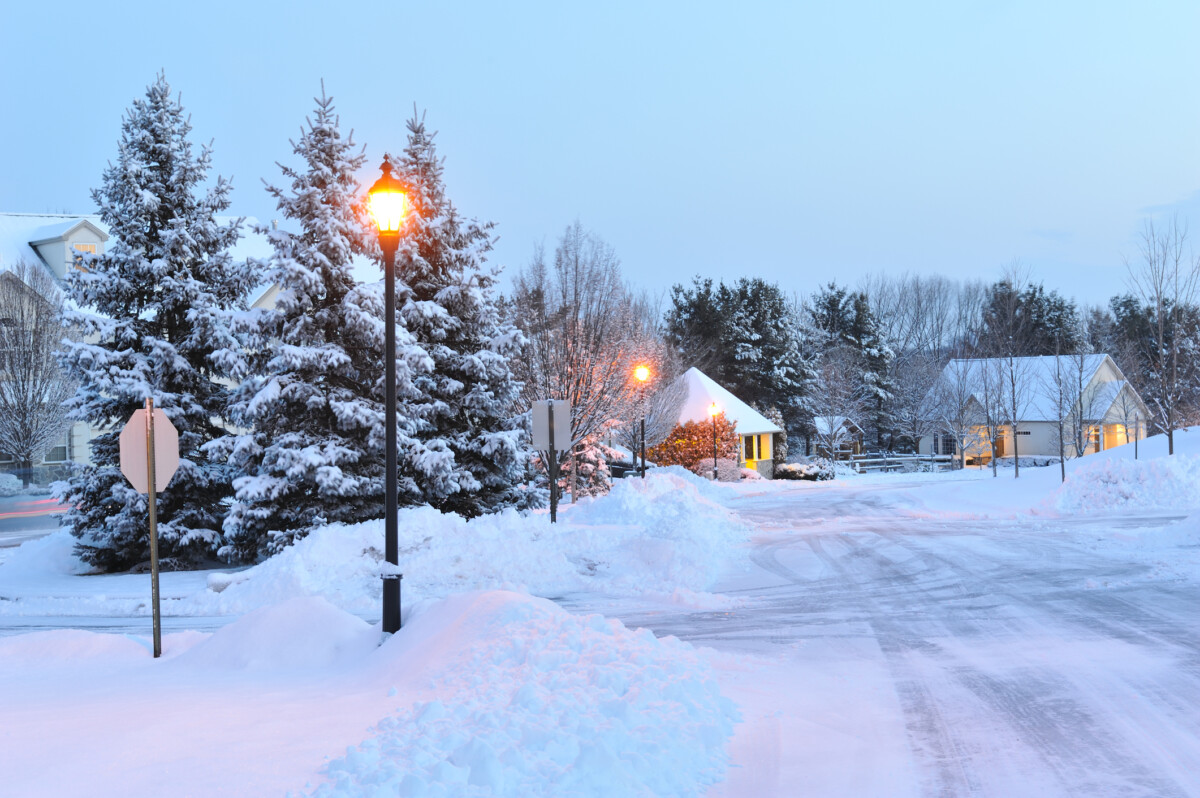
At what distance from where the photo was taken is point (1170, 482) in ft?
75.5

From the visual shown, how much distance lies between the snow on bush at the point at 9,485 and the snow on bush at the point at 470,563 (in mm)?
29058

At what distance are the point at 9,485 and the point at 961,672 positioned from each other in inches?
1625

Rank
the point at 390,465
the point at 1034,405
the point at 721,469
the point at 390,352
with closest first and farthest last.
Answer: the point at 390,465, the point at 390,352, the point at 721,469, the point at 1034,405

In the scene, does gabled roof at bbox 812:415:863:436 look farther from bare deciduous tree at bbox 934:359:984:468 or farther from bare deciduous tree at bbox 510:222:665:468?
bare deciduous tree at bbox 510:222:665:468

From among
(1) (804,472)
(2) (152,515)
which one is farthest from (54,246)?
(1) (804,472)

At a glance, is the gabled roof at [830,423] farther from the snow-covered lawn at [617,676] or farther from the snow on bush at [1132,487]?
the snow-covered lawn at [617,676]

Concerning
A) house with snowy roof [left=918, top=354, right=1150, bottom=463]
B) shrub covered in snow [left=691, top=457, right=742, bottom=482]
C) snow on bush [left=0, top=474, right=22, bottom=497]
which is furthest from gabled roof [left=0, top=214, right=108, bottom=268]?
house with snowy roof [left=918, top=354, right=1150, bottom=463]

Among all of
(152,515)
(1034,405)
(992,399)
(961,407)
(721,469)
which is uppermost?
(992,399)

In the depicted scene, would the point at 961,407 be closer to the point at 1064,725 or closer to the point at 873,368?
the point at 873,368

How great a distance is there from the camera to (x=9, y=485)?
122ft

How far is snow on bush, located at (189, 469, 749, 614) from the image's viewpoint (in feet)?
43.6

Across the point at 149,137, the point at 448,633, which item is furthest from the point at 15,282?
the point at 448,633

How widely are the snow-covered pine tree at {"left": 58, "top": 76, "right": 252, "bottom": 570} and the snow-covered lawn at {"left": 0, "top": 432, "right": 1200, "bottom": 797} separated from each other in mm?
2263

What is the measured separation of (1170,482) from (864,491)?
12.1 meters
